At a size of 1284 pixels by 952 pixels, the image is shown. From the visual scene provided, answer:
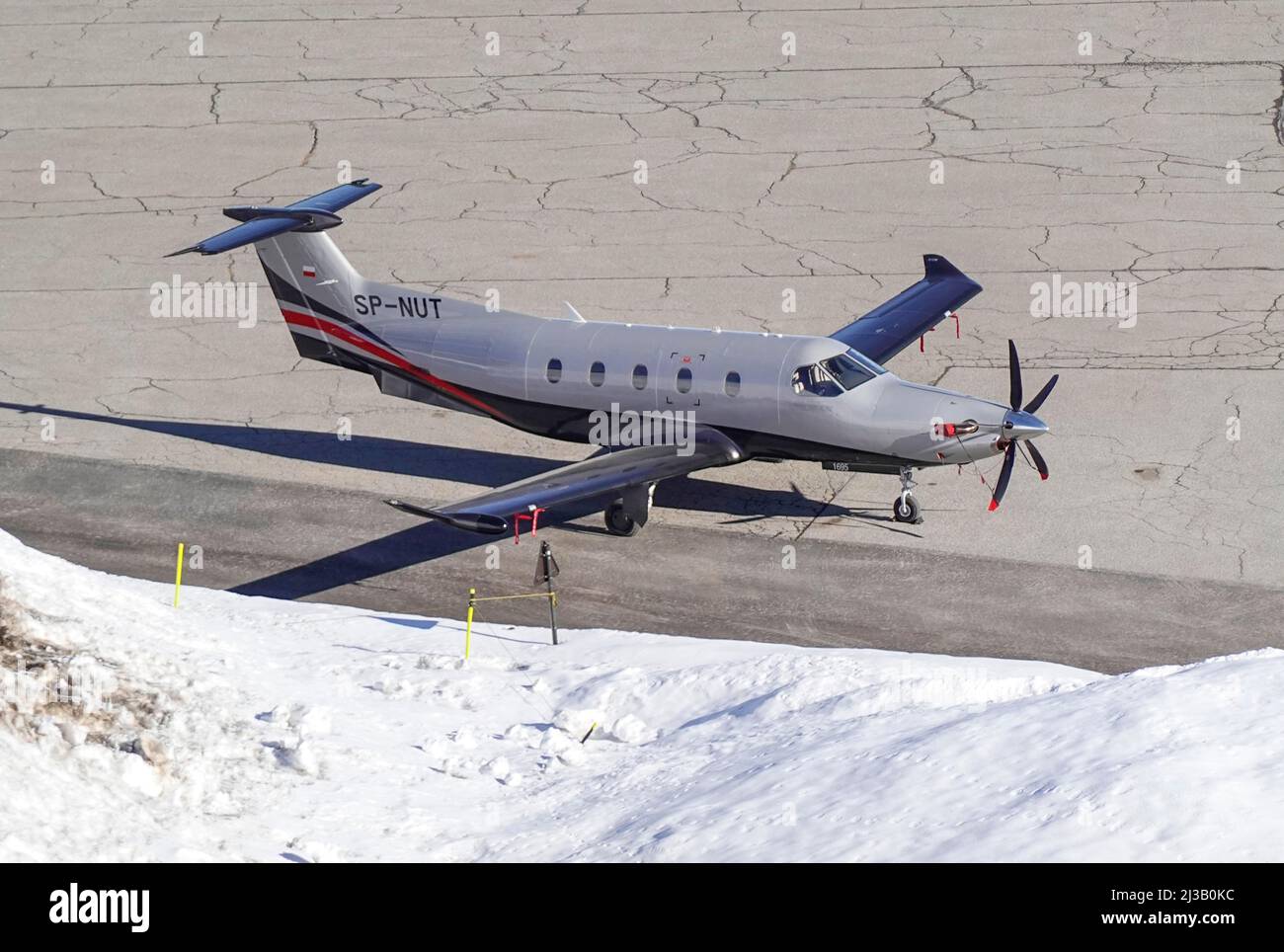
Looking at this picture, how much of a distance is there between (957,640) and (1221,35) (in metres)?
27.8

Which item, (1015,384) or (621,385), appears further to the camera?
(621,385)

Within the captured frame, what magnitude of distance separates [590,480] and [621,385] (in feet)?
5.99

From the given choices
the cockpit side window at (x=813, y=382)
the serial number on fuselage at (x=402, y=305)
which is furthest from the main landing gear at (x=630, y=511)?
the serial number on fuselage at (x=402, y=305)

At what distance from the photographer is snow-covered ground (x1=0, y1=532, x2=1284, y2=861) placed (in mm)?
12258

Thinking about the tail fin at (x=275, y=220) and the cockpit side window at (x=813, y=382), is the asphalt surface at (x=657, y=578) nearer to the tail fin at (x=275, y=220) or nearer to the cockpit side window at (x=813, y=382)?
the cockpit side window at (x=813, y=382)

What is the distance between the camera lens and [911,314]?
2438 cm

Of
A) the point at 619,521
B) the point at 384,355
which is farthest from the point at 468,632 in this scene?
the point at 384,355

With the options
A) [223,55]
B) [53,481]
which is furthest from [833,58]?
[53,481]

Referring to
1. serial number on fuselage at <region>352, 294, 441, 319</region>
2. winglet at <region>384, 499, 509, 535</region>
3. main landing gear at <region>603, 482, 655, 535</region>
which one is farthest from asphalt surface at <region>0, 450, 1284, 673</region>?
serial number on fuselage at <region>352, 294, 441, 319</region>

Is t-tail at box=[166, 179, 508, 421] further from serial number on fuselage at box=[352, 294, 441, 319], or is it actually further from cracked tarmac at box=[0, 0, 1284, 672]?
cracked tarmac at box=[0, 0, 1284, 672]

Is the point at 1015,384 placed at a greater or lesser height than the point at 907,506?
greater

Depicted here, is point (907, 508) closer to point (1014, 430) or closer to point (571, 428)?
point (1014, 430)

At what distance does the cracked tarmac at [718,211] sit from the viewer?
877 inches
